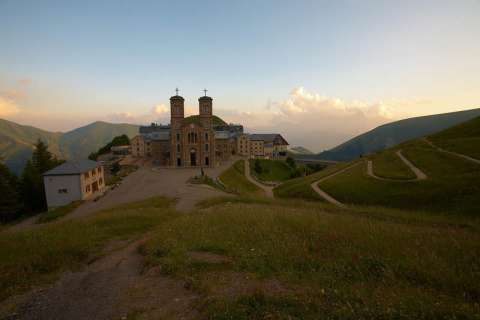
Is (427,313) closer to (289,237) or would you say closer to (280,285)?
(280,285)

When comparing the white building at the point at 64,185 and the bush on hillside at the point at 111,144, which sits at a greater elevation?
the bush on hillside at the point at 111,144

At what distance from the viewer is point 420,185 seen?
3036cm

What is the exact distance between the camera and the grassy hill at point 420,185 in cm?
2555

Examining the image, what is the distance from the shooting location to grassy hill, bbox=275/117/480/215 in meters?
25.5

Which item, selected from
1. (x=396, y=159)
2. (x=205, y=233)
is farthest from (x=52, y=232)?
(x=396, y=159)

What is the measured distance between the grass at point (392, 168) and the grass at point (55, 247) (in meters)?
34.8

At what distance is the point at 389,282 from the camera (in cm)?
714

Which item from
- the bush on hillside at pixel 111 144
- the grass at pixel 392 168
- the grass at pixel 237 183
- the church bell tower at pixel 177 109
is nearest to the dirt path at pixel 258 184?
the grass at pixel 237 183

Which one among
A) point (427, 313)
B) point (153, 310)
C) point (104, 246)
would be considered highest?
point (427, 313)

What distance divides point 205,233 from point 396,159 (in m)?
48.4

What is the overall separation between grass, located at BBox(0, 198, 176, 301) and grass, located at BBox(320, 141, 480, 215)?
1081 inches

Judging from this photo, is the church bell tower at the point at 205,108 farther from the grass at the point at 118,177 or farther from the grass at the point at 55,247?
the grass at the point at 55,247

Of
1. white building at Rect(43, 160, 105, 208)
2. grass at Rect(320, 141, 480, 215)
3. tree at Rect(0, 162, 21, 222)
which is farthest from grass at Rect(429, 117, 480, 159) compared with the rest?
tree at Rect(0, 162, 21, 222)

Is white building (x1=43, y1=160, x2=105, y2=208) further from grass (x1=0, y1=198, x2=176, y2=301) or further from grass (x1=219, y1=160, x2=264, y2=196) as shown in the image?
grass (x1=0, y1=198, x2=176, y2=301)
